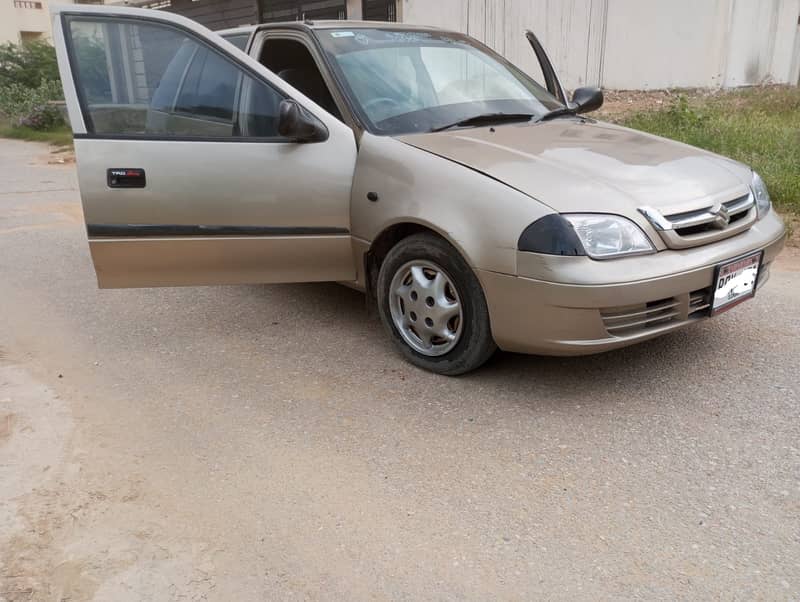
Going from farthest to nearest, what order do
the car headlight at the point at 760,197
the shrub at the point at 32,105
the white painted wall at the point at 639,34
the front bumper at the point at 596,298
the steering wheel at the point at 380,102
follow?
the shrub at the point at 32,105 < the white painted wall at the point at 639,34 < the steering wheel at the point at 380,102 < the car headlight at the point at 760,197 < the front bumper at the point at 596,298

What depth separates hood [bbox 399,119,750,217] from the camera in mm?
3045

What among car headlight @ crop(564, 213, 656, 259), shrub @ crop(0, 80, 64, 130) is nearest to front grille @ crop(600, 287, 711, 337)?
car headlight @ crop(564, 213, 656, 259)

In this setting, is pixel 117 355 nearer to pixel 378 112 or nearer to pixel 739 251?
pixel 378 112

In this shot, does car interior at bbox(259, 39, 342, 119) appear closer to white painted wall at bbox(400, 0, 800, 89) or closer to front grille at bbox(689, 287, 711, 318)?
front grille at bbox(689, 287, 711, 318)

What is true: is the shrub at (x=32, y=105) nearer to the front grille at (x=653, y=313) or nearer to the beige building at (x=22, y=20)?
the beige building at (x=22, y=20)

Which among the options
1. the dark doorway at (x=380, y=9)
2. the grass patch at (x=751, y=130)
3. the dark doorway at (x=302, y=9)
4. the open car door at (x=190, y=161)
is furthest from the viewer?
the dark doorway at (x=302, y=9)

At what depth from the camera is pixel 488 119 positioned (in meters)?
3.95

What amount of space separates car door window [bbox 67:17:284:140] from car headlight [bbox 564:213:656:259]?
1727mm

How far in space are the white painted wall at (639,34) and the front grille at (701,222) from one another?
997cm

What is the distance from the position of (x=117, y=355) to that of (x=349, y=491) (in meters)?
1.98

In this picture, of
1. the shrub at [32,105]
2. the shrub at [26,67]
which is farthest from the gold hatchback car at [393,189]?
the shrub at [26,67]

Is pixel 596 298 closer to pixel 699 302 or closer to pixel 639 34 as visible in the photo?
pixel 699 302

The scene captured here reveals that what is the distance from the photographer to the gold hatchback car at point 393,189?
3037mm

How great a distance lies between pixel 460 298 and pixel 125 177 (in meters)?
1.87
